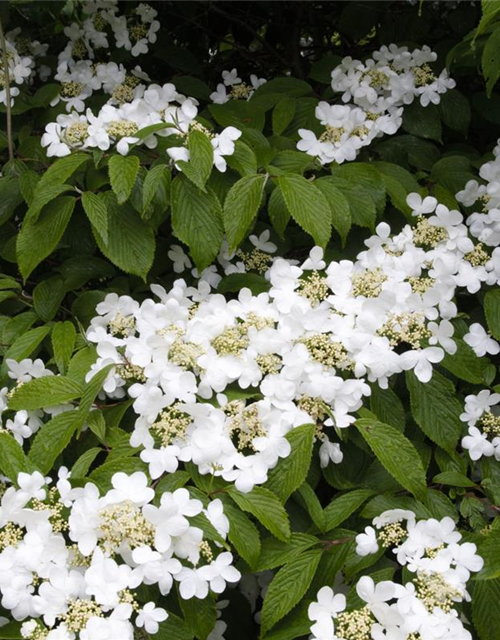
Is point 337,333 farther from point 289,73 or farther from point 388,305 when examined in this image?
point 289,73

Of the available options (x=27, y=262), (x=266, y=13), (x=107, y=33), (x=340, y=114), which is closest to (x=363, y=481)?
(x=27, y=262)

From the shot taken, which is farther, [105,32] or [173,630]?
[105,32]

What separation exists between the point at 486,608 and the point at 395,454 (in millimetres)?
314

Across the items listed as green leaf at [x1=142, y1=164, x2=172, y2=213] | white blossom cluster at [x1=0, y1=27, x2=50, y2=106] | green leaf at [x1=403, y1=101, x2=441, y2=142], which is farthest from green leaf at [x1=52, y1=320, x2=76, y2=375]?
green leaf at [x1=403, y1=101, x2=441, y2=142]

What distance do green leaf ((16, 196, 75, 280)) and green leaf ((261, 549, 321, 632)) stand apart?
885 mm

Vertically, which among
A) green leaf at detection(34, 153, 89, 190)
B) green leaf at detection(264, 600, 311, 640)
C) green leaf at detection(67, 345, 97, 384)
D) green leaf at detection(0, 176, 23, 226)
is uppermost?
green leaf at detection(34, 153, 89, 190)

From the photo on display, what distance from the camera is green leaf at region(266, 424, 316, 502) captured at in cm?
140

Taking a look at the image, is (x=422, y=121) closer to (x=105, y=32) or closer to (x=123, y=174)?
(x=123, y=174)

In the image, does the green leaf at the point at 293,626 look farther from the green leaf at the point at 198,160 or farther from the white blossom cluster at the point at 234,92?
the white blossom cluster at the point at 234,92

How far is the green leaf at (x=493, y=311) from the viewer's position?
1.75 meters

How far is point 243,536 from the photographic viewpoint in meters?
1.36

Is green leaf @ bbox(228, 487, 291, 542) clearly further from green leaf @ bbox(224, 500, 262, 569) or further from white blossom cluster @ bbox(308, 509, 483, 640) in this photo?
white blossom cluster @ bbox(308, 509, 483, 640)

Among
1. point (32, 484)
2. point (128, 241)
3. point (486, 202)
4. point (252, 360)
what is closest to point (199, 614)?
point (32, 484)

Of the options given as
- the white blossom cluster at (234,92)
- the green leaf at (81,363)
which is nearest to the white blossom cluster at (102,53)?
the white blossom cluster at (234,92)
